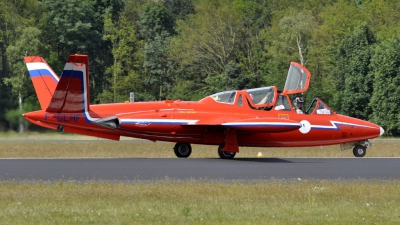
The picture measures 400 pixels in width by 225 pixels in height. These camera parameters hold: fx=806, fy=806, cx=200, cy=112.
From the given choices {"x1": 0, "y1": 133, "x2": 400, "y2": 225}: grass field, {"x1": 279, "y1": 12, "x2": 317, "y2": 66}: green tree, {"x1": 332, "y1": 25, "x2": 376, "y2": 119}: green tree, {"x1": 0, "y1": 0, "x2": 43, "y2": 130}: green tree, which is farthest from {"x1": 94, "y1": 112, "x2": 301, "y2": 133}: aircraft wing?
{"x1": 279, "y1": 12, "x2": 317, "y2": 66}: green tree

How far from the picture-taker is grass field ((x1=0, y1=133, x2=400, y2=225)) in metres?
13.4

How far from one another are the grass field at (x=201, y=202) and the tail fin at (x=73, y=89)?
19.9ft

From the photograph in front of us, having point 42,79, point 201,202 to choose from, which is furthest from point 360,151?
point 201,202

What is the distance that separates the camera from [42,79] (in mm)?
26516

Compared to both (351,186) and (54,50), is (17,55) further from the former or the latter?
(351,186)

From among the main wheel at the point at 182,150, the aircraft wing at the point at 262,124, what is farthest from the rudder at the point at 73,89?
the aircraft wing at the point at 262,124

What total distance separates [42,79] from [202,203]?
12922 millimetres

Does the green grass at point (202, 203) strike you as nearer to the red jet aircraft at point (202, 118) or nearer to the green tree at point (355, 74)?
the red jet aircraft at point (202, 118)

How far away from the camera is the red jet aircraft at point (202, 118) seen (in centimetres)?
2417

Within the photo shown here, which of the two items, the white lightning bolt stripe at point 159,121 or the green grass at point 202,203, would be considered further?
the white lightning bolt stripe at point 159,121

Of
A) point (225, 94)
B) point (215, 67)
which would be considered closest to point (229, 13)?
point (215, 67)

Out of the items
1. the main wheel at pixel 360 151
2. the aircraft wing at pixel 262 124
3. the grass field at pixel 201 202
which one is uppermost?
the aircraft wing at pixel 262 124

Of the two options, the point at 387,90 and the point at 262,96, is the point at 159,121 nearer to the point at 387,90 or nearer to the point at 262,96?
the point at 262,96

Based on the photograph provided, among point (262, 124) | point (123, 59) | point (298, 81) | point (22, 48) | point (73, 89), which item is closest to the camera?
point (73, 89)
